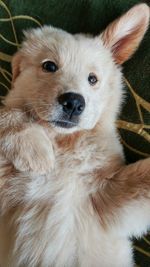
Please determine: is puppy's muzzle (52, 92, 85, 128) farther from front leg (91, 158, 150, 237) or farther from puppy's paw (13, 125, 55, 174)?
front leg (91, 158, 150, 237)

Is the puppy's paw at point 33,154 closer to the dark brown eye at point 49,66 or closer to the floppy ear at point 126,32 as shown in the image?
the dark brown eye at point 49,66

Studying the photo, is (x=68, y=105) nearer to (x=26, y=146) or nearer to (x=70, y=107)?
(x=70, y=107)

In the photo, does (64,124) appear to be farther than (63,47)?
No

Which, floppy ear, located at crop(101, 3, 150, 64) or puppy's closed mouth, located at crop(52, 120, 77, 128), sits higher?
floppy ear, located at crop(101, 3, 150, 64)

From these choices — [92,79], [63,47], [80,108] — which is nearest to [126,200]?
[80,108]

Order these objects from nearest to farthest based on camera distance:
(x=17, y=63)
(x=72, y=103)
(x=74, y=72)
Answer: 1. (x=72, y=103)
2. (x=74, y=72)
3. (x=17, y=63)

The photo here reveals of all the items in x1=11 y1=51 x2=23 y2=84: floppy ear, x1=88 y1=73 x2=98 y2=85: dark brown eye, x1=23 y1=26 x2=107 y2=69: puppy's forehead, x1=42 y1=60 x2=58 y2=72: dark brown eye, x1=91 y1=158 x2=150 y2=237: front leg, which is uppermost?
x1=23 y1=26 x2=107 y2=69: puppy's forehead

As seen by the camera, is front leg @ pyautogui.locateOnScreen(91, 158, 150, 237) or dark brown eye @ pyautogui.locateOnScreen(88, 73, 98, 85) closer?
front leg @ pyautogui.locateOnScreen(91, 158, 150, 237)

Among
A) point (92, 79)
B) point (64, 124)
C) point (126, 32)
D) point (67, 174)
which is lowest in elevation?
point (67, 174)

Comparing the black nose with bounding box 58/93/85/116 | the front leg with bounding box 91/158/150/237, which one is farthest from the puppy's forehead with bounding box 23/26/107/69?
the front leg with bounding box 91/158/150/237
